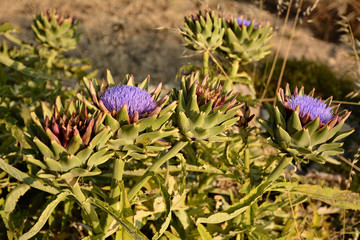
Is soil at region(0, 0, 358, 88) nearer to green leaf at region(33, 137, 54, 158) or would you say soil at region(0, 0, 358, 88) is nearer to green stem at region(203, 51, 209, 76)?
green stem at region(203, 51, 209, 76)

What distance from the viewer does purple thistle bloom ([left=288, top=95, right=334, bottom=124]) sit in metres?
1.39

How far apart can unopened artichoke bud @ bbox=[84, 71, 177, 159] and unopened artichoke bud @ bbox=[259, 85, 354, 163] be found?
0.43m

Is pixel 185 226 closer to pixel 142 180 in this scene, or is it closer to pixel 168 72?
pixel 142 180

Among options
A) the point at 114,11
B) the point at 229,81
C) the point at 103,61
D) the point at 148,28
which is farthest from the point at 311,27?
the point at 229,81

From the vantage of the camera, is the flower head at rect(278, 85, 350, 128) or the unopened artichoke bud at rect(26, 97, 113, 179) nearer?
the unopened artichoke bud at rect(26, 97, 113, 179)

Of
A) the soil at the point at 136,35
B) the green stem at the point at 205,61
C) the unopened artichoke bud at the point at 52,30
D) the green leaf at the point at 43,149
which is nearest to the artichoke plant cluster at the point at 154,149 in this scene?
the green leaf at the point at 43,149

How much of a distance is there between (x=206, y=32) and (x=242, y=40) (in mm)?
240

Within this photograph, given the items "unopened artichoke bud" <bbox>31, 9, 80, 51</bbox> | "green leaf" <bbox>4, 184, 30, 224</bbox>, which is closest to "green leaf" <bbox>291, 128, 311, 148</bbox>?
"green leaf" <bbox>4, 184, 30, 224</bbox>

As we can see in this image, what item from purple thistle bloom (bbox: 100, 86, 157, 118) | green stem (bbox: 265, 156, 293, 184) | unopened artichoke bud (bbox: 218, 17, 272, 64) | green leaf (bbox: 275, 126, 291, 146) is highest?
unopened artichoke bud (bbox: 218, 17, 272, 64)

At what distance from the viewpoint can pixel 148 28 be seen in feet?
17.6

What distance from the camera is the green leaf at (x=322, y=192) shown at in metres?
1.47

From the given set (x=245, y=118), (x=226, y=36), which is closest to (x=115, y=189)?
(x=245, y=118)

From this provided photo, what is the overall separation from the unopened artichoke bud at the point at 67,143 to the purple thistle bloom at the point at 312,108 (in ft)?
2.43

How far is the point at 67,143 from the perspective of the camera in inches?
44.1
